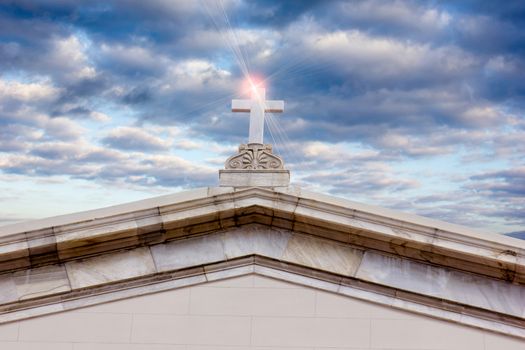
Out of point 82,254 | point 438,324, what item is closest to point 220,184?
point 82,254

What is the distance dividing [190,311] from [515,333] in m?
4.26

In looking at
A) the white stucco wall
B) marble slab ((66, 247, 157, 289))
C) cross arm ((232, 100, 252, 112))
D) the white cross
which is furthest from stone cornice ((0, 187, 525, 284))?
cross arm ((232, 100, 252, 112))

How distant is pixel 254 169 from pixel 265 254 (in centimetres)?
118

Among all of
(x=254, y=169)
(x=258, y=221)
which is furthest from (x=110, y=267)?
(x=254, y=169)

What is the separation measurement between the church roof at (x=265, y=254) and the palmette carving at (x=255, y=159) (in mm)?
396

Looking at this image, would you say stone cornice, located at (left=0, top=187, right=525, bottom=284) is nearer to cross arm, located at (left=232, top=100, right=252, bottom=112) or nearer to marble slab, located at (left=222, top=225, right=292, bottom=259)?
marble slab, located at (left=222, top=225, right=292, bottom=259)

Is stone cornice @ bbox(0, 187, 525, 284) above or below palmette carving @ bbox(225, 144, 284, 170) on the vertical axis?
below

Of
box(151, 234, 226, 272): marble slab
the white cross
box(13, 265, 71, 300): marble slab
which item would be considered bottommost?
box(13, 265, 71, 300): marble slab

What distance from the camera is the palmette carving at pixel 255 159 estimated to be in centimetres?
987

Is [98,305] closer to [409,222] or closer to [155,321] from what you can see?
[155,321]

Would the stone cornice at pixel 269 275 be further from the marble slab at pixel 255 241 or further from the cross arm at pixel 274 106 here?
the cross arm at pixel 274 106

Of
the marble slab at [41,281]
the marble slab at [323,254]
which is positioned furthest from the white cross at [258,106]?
the marble slab at [41,281]

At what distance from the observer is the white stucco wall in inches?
365

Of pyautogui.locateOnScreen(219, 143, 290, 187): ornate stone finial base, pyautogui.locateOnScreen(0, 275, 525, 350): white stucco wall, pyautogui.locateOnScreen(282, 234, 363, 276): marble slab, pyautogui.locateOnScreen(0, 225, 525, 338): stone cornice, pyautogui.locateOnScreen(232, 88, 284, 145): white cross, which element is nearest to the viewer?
pyautogui.locateOnScreen(0, 275, 525, 350): white stucco wall
